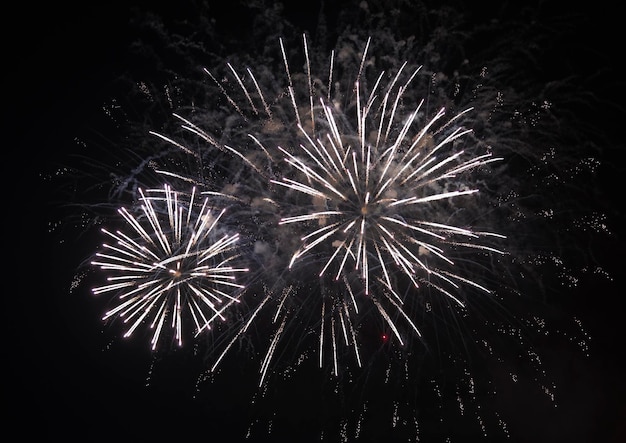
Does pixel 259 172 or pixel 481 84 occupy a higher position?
pixel 481 84

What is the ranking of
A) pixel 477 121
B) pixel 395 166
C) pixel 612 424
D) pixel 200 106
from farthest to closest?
pixel 612 424 < pixel 200 106 < pixel 477 121 < pixel 395 166

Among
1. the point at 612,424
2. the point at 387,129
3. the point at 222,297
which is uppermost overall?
the point at 387,129

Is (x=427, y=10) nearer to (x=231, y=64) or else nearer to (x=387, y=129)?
(x=387, y=129)

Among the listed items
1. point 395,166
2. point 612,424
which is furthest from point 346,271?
point 612,424

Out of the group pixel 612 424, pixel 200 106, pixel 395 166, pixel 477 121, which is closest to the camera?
pixel 395 166

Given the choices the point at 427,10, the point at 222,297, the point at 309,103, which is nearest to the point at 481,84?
the point at 427,10

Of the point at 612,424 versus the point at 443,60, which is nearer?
the point at 443,60
